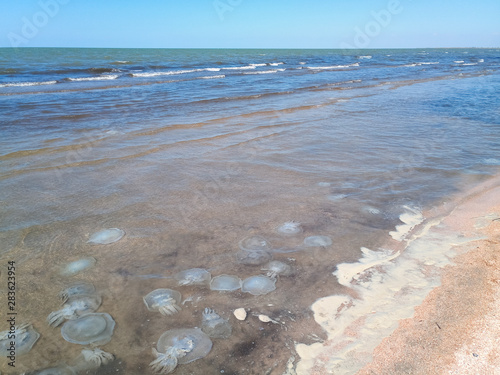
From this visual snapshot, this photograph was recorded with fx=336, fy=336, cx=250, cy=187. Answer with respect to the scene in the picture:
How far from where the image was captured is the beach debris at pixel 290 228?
383 cm

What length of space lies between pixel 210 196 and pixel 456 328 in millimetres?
3308

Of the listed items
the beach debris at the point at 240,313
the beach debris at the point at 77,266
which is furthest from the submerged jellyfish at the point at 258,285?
the beach debris at the point at 77,266

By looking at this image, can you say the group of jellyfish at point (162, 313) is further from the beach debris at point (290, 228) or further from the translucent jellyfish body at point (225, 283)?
the beach debris at point (290, 228)

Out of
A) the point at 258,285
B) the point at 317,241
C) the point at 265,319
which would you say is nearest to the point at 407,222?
the point at 317,241

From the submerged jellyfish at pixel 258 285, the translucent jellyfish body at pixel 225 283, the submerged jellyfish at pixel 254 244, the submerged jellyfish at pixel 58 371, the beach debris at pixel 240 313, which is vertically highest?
the submerged jellyfish at pixel 254 244

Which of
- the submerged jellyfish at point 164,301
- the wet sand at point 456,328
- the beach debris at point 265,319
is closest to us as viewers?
the wet sand at point 456,328

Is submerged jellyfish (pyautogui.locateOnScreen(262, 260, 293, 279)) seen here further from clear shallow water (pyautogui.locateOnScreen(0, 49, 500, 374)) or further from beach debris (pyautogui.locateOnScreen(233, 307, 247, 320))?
beach debris (pyautogui.locateOnScreen(233, 307, 247, 320))

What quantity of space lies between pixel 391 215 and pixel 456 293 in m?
1.51

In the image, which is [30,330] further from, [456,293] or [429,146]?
[429,146]

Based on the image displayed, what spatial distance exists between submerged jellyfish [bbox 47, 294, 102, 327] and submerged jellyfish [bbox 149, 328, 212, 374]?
0.74 meters

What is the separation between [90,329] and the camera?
251 centimetres

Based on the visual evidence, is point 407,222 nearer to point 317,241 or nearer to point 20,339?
point 317,241

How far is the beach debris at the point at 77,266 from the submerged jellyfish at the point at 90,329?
0.69 meters

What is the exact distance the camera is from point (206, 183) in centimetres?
530
